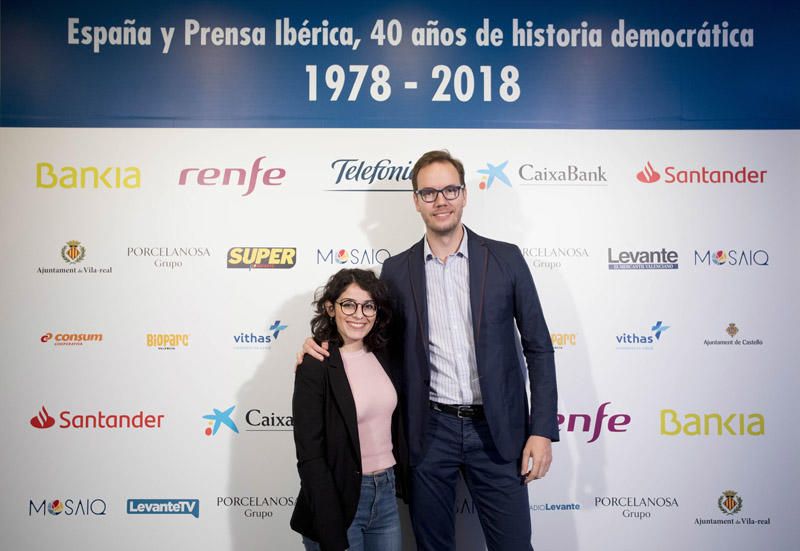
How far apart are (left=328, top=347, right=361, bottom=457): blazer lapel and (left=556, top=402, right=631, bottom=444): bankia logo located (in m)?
1.30

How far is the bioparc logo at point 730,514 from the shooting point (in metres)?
2.48

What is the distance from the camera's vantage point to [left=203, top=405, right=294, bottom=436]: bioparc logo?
2.48 meters

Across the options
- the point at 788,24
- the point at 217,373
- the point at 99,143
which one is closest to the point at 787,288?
the point at 788,24

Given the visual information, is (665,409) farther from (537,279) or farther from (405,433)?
(405,433)

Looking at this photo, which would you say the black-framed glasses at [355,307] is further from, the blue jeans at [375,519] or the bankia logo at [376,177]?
the bankia logo at [376,177]

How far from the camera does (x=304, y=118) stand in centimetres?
254

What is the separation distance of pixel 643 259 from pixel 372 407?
5.41 ft

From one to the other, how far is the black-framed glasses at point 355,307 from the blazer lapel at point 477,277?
0.39 metres

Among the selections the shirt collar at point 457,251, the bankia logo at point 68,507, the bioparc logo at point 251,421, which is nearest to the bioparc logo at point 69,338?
the bioparc logo at point 251,421

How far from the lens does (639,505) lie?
247 cm

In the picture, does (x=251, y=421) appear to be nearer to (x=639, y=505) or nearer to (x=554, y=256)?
(x=554, y=256)

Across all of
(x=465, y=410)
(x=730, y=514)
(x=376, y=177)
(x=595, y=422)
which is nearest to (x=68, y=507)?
(x=465, y=410)

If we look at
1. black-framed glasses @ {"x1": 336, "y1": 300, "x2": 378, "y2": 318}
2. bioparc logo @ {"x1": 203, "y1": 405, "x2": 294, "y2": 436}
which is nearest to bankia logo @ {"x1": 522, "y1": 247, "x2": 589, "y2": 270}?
black-framed glasses @ {"x1": 336, "y1": 300, "x2": 378, "y2": 318}

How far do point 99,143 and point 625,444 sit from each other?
10.1ft
